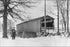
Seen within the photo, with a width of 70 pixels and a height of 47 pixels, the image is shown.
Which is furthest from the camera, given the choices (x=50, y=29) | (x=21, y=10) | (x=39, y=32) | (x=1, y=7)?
(x=50, y=29)

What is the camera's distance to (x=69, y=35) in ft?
90.7

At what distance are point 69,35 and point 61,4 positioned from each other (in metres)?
12.3

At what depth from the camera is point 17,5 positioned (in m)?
27.1

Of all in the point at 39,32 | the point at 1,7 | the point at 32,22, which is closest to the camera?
the point at 1,7

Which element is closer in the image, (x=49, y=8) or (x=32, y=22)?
(x=32, y=22)

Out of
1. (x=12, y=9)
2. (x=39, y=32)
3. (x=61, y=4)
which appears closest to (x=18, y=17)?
(x=12, y=9)

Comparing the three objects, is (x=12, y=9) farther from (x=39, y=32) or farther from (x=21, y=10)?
(x=39, y=32)

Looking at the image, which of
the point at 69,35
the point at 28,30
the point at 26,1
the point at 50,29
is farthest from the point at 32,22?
the point at 69,35

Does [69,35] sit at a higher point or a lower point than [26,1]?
lower

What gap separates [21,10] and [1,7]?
405cm

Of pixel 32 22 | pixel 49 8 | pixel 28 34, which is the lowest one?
pixel 28 34

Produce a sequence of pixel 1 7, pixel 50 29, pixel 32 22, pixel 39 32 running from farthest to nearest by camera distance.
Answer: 1. pixel 50 29
2. pixel 32 22
3. pixel 39 32
4. pixel 1 7

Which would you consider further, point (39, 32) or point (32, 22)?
point (32, 22)

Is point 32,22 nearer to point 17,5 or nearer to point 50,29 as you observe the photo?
point 50,29
